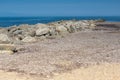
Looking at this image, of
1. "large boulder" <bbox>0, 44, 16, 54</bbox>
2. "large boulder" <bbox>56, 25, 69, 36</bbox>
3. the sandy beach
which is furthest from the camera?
"large boulder" <bbox>56, 25, 69, 36</bbox>

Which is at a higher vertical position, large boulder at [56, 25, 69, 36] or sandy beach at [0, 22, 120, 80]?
sandy beach at [0, 22, 120, 80]

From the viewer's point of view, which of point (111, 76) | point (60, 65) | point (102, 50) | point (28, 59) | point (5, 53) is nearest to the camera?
point (111, 76)

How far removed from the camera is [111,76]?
52.0 feet

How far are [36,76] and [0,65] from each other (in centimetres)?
345

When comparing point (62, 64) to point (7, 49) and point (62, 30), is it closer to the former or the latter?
point (7, 49)

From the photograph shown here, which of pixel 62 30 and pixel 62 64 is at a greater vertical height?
pixel 62 64

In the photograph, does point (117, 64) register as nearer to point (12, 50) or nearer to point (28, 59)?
point (28, 59)

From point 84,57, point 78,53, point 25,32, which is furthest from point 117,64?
point 25,32

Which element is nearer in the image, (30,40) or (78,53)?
(78,53)

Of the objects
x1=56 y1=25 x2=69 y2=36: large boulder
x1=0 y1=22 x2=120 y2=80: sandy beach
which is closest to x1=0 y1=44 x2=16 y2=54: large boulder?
x1=0 y1=22 x2=120 y2=80: sandy beach

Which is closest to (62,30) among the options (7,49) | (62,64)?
(7,49)

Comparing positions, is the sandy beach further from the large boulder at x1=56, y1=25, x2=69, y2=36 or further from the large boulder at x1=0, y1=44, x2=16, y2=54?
the large boulder at x1=56, y1=25, x2=69, y2=36

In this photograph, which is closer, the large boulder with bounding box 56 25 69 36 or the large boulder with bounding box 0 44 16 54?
the large boulder with bounding box 0 44 16 54

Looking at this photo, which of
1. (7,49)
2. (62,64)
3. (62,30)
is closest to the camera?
(62,64)
